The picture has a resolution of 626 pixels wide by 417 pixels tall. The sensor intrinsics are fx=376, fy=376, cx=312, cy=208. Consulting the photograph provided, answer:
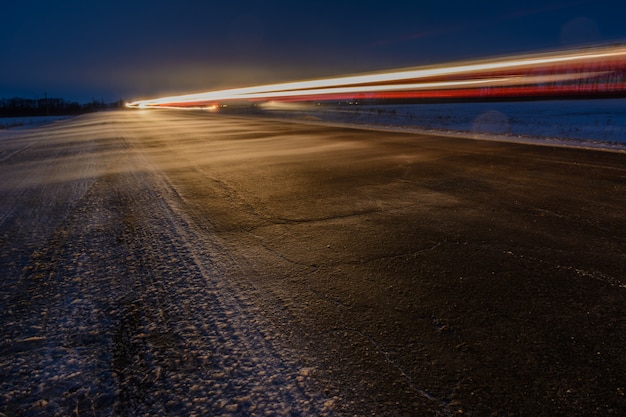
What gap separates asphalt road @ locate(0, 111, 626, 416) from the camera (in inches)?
70.1

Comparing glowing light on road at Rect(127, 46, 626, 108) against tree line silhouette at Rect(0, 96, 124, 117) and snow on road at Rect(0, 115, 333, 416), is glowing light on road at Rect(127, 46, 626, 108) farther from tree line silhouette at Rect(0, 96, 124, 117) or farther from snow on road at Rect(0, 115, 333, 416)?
Answer: tree line silhouette at Rect(0, 96, 124, 117)

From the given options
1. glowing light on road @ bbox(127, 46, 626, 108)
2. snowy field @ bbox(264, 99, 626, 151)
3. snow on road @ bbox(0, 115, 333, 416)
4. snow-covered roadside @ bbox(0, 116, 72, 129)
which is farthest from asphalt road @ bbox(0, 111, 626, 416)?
snow-covered roadside @ bbox(0, 116, 72, 129)

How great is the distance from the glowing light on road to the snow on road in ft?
63.8

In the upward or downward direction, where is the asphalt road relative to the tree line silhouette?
downward

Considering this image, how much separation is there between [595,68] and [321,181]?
3007 cm

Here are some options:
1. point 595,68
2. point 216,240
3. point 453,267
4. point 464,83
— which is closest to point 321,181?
point 216,240

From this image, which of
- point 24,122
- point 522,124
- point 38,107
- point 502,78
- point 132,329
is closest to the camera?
point 132,329

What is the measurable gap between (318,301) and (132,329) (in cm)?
118

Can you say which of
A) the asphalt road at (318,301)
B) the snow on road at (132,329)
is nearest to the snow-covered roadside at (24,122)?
the asphalt road at (318,301)

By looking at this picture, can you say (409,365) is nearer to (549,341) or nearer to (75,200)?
(549,341)

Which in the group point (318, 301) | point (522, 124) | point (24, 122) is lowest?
point (318, 301)

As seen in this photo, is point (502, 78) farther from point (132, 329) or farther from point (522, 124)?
point (132, 329)

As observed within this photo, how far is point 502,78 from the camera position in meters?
23.0

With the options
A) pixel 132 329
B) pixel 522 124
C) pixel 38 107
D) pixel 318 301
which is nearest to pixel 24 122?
pixel 522 124
